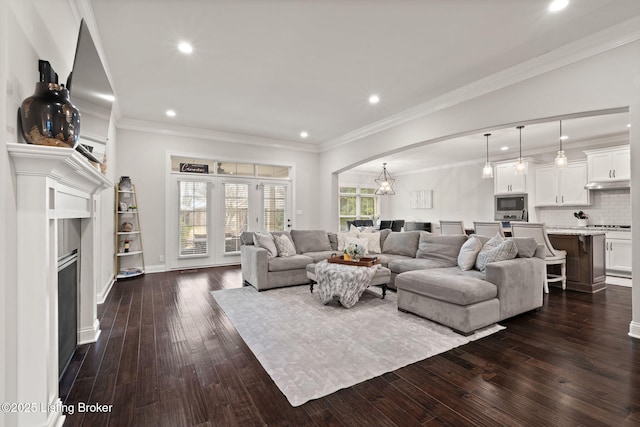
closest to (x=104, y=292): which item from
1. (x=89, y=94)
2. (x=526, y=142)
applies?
(x=89, y=94)

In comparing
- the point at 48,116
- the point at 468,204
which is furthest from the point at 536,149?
the point at 48,116

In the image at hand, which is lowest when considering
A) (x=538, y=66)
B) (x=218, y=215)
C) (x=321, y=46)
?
(x=218, y=215)

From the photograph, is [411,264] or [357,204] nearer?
[411,264]

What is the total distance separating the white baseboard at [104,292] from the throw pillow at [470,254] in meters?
4.67

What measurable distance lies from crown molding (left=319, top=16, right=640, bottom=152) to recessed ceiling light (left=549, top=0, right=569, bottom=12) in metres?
0.71

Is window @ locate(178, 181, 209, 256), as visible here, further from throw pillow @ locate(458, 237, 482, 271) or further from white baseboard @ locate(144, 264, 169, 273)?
throw pillow @ locate(458, 237, 482, 271)

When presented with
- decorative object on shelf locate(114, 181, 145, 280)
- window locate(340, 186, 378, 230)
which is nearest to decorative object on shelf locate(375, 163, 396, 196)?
window locate(340, 186, 378, 230)

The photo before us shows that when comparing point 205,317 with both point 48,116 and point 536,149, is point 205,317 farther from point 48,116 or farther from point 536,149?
point 536,149

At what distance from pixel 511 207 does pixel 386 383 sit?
6.99 metres

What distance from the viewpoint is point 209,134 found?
6309mm

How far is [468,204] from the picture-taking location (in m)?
8.70

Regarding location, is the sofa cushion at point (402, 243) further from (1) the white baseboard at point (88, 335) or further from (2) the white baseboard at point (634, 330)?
(1) the white baseboard at point (88, 335)

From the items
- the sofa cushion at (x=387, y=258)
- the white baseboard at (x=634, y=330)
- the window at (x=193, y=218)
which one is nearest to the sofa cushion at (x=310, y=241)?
the sofa cushion at (x=387, y=258)

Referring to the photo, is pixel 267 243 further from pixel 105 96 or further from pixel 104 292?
pixel 105 96
